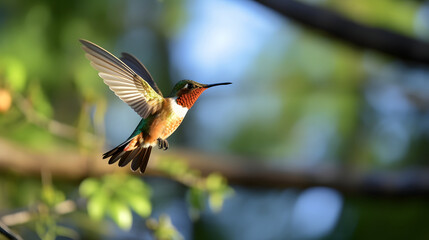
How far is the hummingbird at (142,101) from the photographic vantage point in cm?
29

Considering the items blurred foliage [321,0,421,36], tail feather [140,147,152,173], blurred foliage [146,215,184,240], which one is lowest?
blurred foliage [146,215,184,240]

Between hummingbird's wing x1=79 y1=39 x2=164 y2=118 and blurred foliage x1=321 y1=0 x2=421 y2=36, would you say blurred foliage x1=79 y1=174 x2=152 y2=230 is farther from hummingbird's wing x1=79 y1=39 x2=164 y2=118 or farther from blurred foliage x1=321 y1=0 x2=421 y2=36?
blurred foliage x1=321 y1=0 x2=421 y2=36

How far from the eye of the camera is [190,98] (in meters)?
0.33

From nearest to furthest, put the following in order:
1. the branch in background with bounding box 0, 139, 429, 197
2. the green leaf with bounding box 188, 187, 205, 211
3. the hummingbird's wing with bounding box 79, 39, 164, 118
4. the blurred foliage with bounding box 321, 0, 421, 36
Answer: the hummingbird's wing with bounding box 79, 39, 164, 118 → the green leaf with bounding box 188, 187, 205, 211 → the branch in background with bounding box 0, 139, 429, 197 → the blurred foliage with bounding box 321, 0, 421, 36

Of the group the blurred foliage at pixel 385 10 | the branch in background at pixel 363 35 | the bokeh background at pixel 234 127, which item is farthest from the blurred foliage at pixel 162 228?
the blurred foliage at pixel 385 10

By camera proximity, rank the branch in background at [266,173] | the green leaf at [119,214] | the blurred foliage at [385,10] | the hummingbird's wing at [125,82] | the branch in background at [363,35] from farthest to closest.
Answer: the blurred foliage at [385,10]
the branch in background at [266,173]
the branch in background at [363,35]
the green leaf at [119,214]
the hummingbird's wing at [125,82]

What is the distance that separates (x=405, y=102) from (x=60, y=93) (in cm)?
141

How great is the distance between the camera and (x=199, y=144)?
11.3ft

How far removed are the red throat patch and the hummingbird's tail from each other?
1.4 inches

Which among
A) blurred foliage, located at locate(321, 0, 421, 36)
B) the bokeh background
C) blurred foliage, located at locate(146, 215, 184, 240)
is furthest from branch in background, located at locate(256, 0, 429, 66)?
blurred foliage, located at locate(321, 0, 421, 36)

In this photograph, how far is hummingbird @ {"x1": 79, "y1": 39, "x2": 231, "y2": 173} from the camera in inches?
11.3

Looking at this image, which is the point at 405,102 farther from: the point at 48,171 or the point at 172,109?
the point at 172,109

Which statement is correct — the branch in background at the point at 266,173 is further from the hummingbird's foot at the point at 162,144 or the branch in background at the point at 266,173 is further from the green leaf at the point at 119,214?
the hummingbird's foot at the point at 162,144

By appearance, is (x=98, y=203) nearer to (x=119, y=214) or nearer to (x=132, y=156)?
(x=119, y=214)
